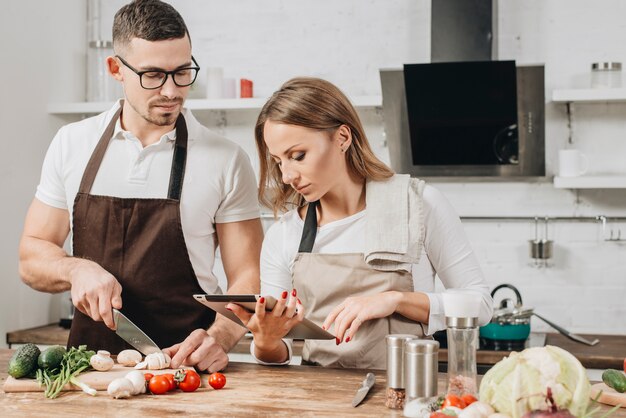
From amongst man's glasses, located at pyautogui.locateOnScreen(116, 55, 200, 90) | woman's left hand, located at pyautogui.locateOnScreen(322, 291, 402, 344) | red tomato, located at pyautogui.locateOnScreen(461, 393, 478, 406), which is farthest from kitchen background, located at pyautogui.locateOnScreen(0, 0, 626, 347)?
red tomato, located at pyautogui.locateOnScreen(461, 393, 478, 406)

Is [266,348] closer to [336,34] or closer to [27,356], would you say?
[27,356]

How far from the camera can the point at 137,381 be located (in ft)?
6.26

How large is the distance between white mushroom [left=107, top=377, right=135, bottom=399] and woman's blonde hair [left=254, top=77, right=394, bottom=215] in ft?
2.44

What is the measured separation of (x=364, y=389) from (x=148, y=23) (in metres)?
1.24

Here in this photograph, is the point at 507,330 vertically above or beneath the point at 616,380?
beneath

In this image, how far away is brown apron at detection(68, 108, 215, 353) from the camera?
248cm

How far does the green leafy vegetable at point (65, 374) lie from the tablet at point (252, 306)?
0.35 meters

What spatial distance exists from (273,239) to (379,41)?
2.33m

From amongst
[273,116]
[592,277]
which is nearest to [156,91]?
[273,116]

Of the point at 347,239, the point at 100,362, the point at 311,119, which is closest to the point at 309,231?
the point at 347,239

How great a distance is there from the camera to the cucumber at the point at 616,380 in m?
1.81

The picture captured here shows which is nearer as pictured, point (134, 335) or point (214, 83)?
point (134, 335)

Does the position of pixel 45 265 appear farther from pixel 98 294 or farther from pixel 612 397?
pixel 612 397

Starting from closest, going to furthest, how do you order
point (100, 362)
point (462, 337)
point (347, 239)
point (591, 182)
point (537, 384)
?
1. point (537, 384)
2. point (462, 337)
3. point (100, 362)
4. point (347, 239)
5. point (591, 182)
